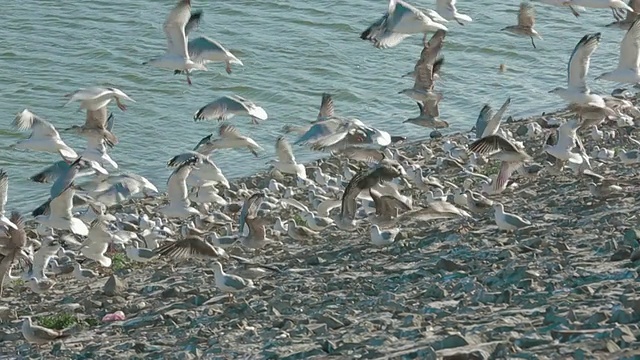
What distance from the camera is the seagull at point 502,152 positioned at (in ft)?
40.3

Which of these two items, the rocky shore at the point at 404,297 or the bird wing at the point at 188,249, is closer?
the rocky shore at the point at 404,297

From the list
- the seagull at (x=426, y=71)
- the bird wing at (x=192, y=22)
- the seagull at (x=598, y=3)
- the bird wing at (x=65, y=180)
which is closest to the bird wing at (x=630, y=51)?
the seagull at (x=598, y=3)

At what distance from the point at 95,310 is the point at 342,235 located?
280cm

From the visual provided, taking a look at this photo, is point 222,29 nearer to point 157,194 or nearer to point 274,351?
point 157,194

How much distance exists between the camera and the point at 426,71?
16234mm

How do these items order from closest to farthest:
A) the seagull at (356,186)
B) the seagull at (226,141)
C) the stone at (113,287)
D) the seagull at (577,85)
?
1. the stone at (113,287)
2. the seagull at (356,186)
3. the seagull at (577,85)
4. the seagull at (226,141)

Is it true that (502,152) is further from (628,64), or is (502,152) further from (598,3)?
(598,3)

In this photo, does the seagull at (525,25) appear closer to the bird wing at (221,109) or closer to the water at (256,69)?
the water at (256,69)

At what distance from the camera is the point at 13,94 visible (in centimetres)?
2031

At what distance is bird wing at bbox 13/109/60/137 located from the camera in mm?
13797

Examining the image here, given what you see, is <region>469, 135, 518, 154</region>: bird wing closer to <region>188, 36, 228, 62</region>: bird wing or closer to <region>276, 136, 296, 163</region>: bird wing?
<region>276, 136, 296, 163</region>: bird wing

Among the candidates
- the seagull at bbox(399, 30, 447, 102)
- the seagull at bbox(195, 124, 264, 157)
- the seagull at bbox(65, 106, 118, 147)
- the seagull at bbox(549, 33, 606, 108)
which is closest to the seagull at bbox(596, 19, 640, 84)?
the seagull at bbox(549, 33, 606, 108)

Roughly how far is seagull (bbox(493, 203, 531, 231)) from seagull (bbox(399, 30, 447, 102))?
17.5 ft

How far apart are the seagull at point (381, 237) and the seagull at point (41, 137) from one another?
4159mm
